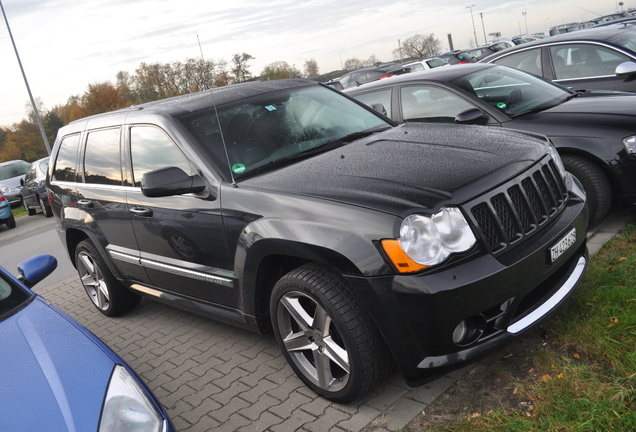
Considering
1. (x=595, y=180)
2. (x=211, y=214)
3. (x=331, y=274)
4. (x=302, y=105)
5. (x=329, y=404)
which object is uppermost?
(x=302, y=105)

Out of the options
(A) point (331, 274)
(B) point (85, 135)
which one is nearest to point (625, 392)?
(A) point (331, 274)

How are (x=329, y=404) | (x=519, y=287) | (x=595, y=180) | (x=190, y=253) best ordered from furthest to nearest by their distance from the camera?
(x=595, y=180) → (x=190, y=253) → (x=329, y=404) → (x=519, y=287)

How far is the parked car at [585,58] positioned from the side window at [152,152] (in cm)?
495

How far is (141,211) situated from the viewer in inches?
173

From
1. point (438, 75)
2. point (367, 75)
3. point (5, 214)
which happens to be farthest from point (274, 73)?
point (367, 75)

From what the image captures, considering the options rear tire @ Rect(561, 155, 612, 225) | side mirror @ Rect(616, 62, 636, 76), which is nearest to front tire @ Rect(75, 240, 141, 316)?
rear tire @ Rect(561, 155, 612, 225)

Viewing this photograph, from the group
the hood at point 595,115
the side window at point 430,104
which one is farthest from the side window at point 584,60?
the side window at point 430,104

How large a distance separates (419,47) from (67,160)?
109983 millimetres

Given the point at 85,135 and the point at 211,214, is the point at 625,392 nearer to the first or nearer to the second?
the point at 211,214

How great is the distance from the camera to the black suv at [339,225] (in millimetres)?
2891

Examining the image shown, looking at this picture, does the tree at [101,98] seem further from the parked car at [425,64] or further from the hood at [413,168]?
the hood at [413,168]

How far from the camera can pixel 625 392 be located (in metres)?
2.79

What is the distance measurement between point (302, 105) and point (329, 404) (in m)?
2.17

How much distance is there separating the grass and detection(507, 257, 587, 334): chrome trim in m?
0.28
